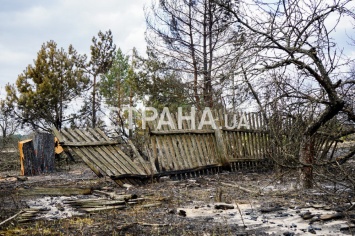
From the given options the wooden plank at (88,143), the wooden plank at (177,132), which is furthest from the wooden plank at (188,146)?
the wooden plank at (88,143)

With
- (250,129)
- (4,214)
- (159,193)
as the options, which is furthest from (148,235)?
(250,129)

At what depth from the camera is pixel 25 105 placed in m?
23.7

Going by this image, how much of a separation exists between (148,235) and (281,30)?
9.78 feet

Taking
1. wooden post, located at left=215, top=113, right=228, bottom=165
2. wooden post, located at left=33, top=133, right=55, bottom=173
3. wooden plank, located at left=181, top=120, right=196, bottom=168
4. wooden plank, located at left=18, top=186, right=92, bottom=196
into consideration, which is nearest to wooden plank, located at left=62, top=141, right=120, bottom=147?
wooden plank, located at left=18, top=186, right=92, bottom=196

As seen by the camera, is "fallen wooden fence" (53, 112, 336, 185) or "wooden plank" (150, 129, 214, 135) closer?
"fallen wooden fence" (53, 112, 336, 185)

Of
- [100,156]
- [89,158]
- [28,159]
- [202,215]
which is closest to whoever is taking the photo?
[202,215]

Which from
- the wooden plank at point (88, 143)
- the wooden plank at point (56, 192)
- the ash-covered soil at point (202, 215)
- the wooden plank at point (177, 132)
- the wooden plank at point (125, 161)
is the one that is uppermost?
the wooden plank at point (177, 132)

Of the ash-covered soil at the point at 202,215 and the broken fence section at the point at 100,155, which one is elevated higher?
the broken fence section at the point at 100,155

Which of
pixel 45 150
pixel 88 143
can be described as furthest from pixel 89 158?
pixel 45 150

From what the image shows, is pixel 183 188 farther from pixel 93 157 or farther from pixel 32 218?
pixel 32 218

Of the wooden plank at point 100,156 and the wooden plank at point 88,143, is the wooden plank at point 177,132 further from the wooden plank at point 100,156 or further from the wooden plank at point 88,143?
the wooden plank at point 100,156

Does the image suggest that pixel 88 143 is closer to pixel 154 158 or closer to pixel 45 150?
pixel 154 158

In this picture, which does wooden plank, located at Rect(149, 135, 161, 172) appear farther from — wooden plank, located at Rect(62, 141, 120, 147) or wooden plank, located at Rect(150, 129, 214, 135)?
wooden plank, located at Rect(62, 141, 120, 147)

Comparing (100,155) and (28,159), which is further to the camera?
(28,159)
